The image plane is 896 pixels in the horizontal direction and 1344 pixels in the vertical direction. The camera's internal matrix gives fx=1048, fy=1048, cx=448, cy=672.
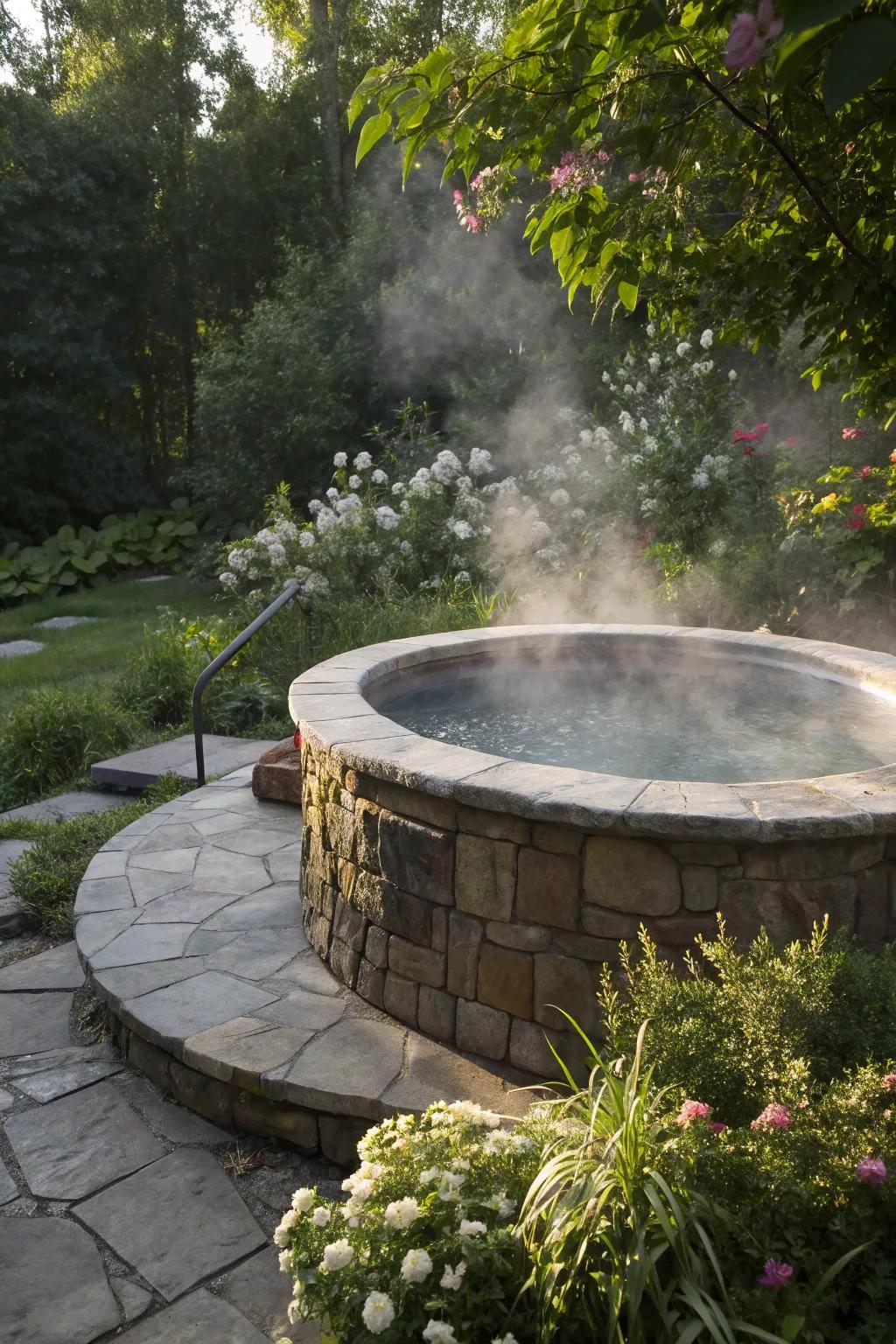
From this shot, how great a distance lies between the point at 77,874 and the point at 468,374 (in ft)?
24.9

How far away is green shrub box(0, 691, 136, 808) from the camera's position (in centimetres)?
518

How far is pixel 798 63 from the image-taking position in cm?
97

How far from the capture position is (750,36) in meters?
1.13

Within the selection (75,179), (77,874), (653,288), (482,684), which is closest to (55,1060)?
(77,874)

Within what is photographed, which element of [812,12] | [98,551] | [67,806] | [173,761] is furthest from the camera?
[98,551]

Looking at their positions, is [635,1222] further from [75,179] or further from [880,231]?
[75,179]

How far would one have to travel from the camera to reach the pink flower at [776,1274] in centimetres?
152

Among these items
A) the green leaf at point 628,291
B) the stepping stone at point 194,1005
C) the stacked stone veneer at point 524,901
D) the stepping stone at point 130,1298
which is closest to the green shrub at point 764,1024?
the stacked stone veneer at point 524,901

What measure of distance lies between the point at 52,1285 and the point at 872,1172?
5.06ft

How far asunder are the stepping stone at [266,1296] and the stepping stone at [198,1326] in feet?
0.07

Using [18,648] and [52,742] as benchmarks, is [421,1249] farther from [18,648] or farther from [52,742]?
[18,648]

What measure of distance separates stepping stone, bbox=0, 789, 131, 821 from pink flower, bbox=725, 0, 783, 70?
13.5ft

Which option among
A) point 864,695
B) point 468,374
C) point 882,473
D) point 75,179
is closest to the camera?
point 864,695

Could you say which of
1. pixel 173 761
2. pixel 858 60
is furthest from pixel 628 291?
pixel 173 761
